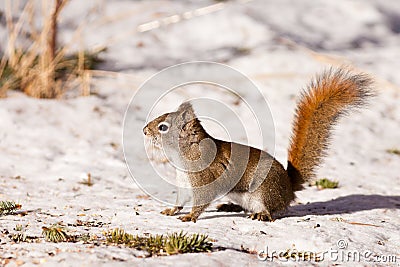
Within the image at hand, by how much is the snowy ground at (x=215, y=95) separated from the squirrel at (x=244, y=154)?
166 mm

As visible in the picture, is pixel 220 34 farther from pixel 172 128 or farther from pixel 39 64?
pixel 172 128

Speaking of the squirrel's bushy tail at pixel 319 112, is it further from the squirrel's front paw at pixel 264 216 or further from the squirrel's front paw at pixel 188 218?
the squirrel's front paw at pixel 188 218

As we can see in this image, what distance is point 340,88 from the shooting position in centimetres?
365

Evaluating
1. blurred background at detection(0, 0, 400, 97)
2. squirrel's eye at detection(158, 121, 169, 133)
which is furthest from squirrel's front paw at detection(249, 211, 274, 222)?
blurred background at detection(0, 0, 400, 97)

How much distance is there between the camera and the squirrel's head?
11.7 feet

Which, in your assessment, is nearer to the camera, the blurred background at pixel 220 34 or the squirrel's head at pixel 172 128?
the squirrel's head at pixel 172 128

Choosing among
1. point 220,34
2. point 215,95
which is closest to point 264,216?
point 215,95

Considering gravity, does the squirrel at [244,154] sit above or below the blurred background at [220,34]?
below

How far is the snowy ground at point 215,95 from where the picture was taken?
329cm

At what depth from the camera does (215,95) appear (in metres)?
6.95

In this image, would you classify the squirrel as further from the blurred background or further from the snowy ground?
the blurred background

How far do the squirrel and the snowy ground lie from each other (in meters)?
Result: 0.17

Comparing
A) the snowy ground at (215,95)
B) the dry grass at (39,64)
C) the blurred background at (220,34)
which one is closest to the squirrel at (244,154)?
the snowy ground at (215,95)

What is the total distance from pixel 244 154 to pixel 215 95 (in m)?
3.36
